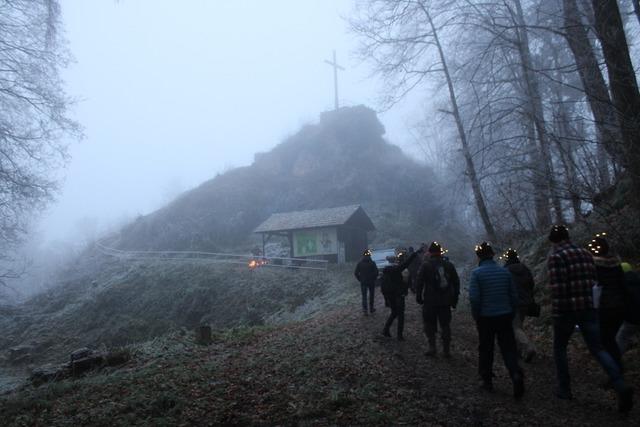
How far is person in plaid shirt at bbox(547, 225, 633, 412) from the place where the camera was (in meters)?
5.57

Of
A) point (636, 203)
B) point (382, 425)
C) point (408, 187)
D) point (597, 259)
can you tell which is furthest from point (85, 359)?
point (408, 187)

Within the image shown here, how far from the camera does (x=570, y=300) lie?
5.62 meters

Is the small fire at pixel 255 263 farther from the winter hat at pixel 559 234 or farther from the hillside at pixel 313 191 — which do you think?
the winter hat at pixel 559 234

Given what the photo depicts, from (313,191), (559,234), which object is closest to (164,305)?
(313,191)

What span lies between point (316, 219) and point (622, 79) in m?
25.8

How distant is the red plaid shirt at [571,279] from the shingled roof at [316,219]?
25.1 metres

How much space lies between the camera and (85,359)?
37.0ft

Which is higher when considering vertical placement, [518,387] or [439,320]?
[439,320]

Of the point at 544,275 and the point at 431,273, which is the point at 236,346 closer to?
the point at 431,273

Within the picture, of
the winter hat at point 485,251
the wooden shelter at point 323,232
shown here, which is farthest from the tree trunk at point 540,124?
the wooden shelter at point 323,232

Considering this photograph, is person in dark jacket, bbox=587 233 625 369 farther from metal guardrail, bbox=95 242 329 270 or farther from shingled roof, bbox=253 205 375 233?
shingled roof, bbox=253 205 375 233

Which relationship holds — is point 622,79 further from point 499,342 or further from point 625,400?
point 625,400

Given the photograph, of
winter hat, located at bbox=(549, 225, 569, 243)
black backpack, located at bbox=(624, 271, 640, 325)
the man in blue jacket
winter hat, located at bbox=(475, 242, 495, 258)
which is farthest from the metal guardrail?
black backpack, located at bbox=(624, 271, 640, 325)

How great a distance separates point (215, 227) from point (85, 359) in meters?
37.8
